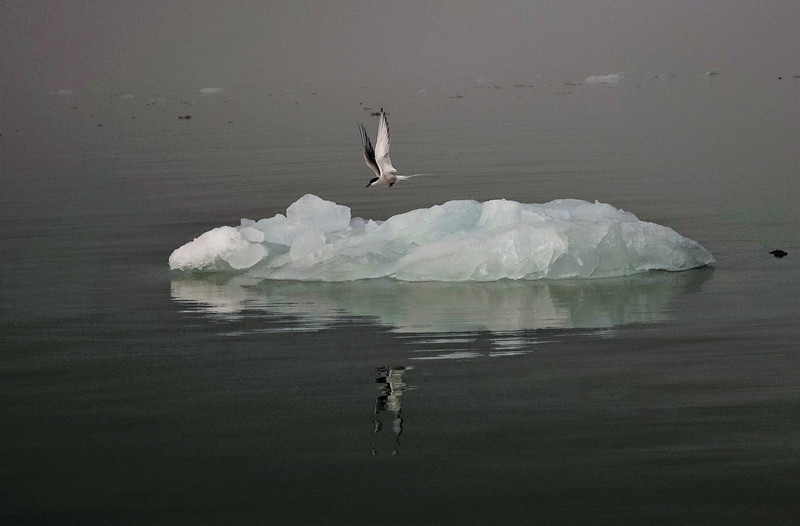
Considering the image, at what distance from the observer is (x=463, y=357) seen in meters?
14.2

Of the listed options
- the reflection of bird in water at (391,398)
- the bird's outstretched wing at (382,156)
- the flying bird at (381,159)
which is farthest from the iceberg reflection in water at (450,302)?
the reflection of bird in water at (391,398)

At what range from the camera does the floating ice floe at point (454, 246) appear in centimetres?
1794

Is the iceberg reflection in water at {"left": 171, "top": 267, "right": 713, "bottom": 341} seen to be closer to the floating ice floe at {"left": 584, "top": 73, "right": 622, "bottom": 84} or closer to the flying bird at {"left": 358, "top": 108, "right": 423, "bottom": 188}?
the flying bird at {"left": 358, "top": 108, "right": 423, "bottom": 188}

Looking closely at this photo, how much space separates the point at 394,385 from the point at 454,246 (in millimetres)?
5323

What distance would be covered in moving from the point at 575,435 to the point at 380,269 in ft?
24.6

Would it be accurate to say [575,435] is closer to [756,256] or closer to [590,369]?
[590,369]

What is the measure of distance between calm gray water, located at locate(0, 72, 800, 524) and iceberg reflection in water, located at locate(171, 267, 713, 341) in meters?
0.05

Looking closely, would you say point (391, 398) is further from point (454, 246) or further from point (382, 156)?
point (382, 156)

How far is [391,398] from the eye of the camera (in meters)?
12.8

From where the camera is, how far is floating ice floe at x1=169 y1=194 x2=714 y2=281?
58.9 ft

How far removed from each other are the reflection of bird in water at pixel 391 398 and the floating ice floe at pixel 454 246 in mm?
4471

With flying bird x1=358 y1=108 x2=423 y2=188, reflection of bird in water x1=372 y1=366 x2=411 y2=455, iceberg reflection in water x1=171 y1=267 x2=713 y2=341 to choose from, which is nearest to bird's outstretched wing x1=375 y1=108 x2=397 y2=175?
flying bird x1=358 y1=108 x2=423 y2=188

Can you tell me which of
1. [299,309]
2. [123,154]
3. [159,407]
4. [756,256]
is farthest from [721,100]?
[159,407]

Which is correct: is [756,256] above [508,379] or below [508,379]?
above
